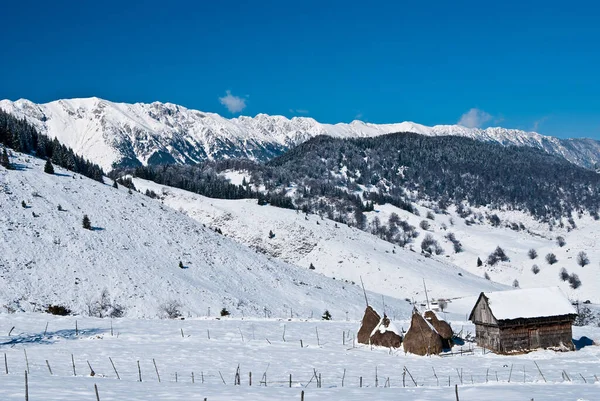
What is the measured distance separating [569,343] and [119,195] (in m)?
61.9

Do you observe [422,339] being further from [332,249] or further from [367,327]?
[332,249]

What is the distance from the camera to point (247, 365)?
28141 millimetres

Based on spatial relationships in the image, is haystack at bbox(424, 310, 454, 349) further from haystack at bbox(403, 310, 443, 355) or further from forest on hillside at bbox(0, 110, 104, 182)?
forest on hillside at bbox(0, 110, 104, 182)

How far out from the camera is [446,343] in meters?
38.3

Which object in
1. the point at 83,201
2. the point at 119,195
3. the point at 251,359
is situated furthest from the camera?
the point at 119,195

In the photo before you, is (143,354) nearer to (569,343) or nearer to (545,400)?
(545,400)

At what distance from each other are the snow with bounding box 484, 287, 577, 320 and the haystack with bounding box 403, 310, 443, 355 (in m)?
5.79

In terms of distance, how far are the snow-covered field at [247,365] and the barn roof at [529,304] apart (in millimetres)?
3085

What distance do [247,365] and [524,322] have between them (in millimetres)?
22709

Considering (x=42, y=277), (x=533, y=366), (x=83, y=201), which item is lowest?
(x=533, y=366)

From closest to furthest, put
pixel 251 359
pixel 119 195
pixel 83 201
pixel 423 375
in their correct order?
pixel 423 375 → pixel 251 359 → pixel 83 201 → pixel 119 195

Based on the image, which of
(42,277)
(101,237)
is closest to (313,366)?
(42,277)

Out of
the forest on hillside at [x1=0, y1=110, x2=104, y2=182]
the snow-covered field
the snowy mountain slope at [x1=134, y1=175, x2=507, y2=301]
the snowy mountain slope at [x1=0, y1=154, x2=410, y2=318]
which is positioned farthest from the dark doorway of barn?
the forest on hillside at [x1=0, y1=110, x2=104, y2=182]

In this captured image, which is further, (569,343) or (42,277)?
(42,277)
